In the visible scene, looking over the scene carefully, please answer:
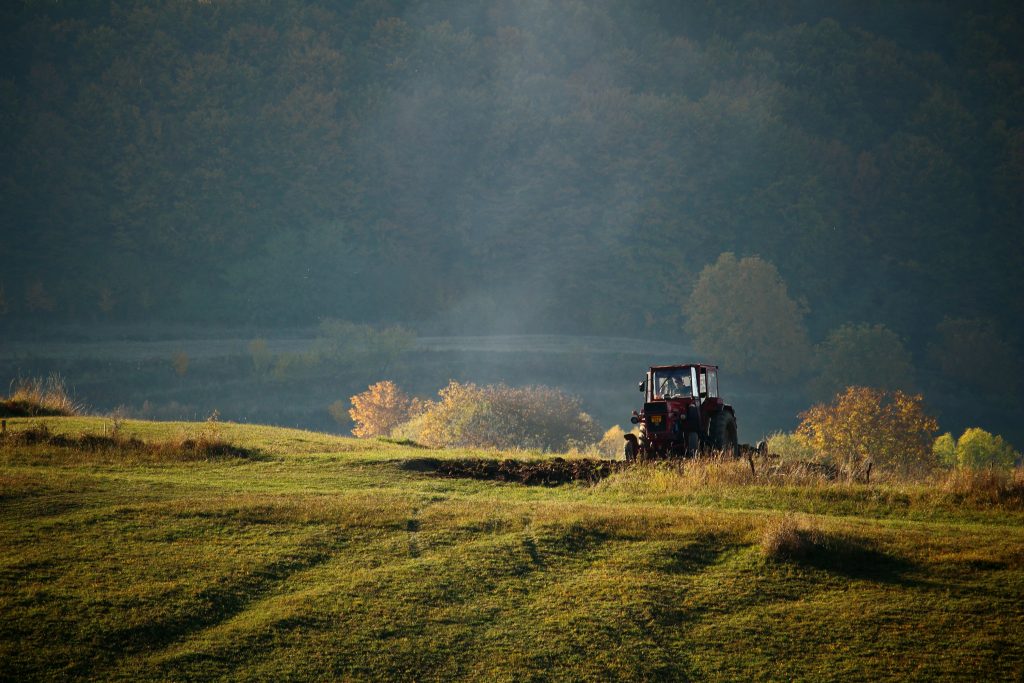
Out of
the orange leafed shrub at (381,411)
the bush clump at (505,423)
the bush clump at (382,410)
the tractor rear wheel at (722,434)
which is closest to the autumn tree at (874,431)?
the bush clump at (505,423)

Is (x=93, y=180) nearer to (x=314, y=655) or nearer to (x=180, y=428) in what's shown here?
(x=180, y=428)

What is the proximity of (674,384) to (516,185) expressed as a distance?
80.3 m

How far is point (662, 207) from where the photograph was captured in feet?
319

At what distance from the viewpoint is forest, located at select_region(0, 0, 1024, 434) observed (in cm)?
7925

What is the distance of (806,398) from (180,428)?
215 ft

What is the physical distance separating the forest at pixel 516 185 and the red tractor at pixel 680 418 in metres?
58.8

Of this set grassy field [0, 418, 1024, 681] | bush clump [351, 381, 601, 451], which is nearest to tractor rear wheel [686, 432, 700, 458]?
grassy field [0, 418, 1024, 681]

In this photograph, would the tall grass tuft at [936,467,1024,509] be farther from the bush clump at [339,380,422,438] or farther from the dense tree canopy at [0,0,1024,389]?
the dense tree canopy at [0,0,1024,389]

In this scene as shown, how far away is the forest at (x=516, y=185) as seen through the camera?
79.2 m

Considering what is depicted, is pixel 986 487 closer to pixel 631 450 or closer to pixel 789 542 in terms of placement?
pixel 789 542

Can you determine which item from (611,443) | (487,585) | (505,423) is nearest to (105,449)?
(487,585)

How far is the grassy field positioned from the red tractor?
4.45 metres

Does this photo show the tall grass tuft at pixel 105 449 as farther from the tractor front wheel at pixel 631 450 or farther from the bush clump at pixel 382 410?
the bush clump at pixel 382 410

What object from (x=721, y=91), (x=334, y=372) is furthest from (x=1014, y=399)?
(x=334, y=372)
